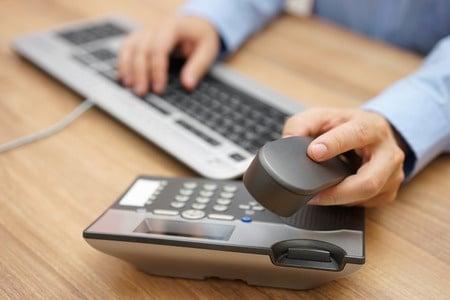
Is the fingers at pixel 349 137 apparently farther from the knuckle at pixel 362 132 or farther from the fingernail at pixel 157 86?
the fingernail at pixel 157 86

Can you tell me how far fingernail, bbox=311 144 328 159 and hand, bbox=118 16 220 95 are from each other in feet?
0.96

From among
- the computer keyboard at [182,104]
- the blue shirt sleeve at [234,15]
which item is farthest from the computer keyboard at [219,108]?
the blue shirt sleeve at [234,15]

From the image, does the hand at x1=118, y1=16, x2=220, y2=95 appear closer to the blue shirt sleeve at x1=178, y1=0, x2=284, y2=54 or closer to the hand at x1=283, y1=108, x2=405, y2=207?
the blue shirt sleeve at x1=178, y1=0, x2=284, y2=54

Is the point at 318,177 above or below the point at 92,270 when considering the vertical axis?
above

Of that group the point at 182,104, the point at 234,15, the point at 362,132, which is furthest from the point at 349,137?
the point at 234,15

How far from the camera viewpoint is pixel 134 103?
2.10 ft

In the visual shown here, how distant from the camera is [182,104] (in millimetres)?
641

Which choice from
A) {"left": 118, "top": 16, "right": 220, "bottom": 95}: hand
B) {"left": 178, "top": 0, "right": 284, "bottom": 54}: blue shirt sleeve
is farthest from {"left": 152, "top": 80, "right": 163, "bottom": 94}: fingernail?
{"left": 178, "top": 0, "right": 284, "bottom": 54}: blue shirt sleeve

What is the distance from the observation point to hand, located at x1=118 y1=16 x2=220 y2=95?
0.68m

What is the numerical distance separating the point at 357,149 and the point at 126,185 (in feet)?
0.74

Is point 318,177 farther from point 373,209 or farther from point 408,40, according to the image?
point 408,40

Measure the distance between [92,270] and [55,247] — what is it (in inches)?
1.8

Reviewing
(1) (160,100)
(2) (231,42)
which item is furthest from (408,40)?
(1) (160,100)

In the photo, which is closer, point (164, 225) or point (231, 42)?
point (164, 225)
